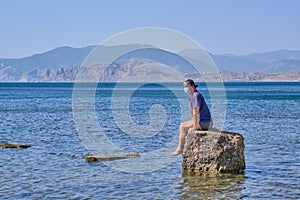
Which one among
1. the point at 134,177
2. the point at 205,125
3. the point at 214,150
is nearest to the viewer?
the point at 214,150

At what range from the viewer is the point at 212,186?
1485 centimetres

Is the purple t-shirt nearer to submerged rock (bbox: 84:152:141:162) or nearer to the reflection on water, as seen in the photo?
the reflection on water

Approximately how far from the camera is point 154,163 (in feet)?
61.5

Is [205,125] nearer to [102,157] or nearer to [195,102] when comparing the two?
[195,102]

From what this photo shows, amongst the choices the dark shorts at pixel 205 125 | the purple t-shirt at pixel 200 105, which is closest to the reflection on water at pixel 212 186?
the dark shorts at pixel 205 125

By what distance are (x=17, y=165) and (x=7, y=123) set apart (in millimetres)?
18239

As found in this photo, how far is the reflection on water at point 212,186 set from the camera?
1391 centimetres

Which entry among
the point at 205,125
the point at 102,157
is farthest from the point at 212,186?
the point at 102,157

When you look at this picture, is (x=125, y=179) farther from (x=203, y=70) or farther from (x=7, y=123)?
(x=7, y=123)

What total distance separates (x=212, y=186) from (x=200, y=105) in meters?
2.73

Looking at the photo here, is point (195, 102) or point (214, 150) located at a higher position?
point (195, 102)

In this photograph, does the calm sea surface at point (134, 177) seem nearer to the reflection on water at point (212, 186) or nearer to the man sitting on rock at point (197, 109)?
the reflection on water at point (212, 186)

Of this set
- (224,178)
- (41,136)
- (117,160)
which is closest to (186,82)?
(224,178)

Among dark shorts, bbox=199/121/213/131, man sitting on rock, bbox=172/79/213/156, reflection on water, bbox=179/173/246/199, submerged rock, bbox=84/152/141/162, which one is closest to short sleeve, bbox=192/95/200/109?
man sitting on rock, bbox=172/79/213/156
